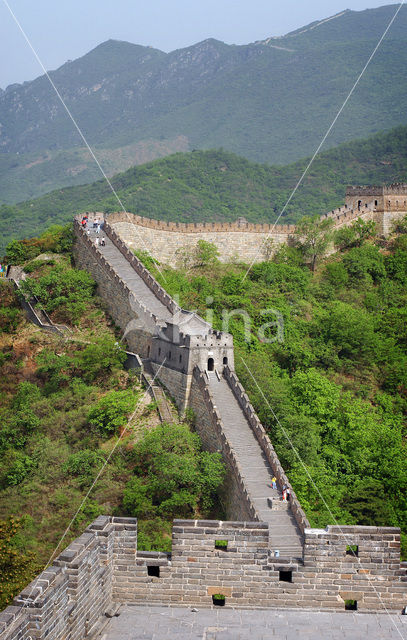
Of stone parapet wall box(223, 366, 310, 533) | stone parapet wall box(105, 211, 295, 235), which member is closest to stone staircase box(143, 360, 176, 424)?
stone parapet wall box(223, 366, 310, 533)

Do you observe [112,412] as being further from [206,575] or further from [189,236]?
[206,575]

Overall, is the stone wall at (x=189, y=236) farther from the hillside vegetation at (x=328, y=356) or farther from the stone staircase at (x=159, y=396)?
the stone staircase at (x=159, y=396)

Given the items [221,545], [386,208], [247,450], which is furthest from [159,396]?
[386,208]

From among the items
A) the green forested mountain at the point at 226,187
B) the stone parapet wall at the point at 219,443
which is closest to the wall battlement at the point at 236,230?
the stone parapet wall at the point at 219,443

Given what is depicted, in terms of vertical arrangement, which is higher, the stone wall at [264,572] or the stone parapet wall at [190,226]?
the stone parapet wall at [190,226]

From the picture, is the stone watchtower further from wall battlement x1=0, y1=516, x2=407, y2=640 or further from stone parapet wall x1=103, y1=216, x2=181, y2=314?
wall battlement x1=0, y1=516, x2=407, y2=640

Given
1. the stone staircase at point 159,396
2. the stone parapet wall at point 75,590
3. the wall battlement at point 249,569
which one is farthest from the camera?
the stone staircase at point 159,396
